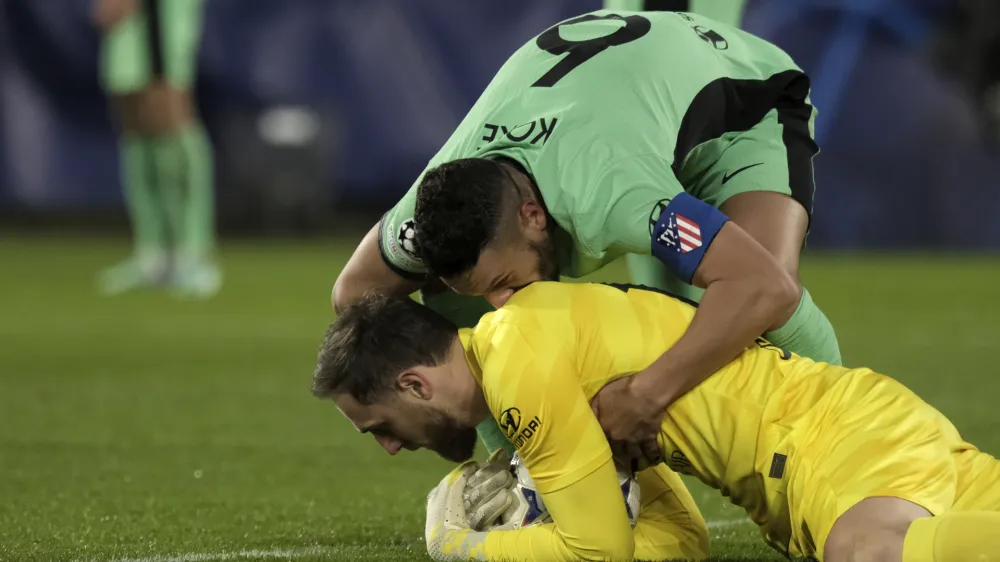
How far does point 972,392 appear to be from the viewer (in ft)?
19.2

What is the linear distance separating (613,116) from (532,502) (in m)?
0.85

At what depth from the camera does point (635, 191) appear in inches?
120

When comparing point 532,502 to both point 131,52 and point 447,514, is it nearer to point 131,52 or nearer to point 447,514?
point 447,514

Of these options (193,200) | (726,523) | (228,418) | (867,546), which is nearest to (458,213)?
(867,546)

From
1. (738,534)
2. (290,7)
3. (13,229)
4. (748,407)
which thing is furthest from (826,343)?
(13,229)

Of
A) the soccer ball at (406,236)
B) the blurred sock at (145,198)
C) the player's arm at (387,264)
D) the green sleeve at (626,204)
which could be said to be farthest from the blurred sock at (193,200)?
the green sleeve at (626,204)

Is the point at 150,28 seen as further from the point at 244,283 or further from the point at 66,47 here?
the point at 66,47

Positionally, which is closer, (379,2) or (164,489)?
(164,489)

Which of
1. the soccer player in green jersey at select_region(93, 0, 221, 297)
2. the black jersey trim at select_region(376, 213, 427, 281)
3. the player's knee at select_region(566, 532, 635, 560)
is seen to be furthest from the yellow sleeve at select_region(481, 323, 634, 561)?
the soccer player in green jersey at select_region(93, 0, 221, 297)

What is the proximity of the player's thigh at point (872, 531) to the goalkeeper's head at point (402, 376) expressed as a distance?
2.47ft

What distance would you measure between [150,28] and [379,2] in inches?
160

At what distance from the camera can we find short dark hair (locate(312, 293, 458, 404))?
2975 mm

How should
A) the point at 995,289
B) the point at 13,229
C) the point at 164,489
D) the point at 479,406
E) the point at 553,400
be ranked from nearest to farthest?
the point at 553,400, the point at 479,406, the point at 164,489, the point at 995,289, the point at 13,229

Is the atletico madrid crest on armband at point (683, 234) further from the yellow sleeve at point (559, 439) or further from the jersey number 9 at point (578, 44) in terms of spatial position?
the jersey number 9 at point (578, 44)
